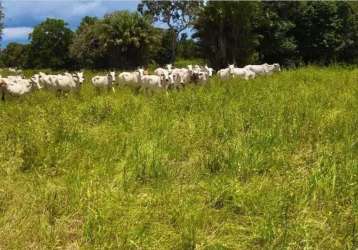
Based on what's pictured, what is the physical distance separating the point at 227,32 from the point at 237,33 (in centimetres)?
89

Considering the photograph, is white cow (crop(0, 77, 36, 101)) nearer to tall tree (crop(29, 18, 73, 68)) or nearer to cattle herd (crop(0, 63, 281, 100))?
cattle herd (crop(0, 63, 281, 100))

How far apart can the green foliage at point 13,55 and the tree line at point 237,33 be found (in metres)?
47.1

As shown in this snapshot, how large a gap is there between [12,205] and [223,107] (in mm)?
5832

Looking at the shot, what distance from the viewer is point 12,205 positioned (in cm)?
618

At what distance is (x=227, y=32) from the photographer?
40594mm

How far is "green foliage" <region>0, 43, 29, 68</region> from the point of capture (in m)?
101

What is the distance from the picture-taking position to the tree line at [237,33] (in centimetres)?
4031

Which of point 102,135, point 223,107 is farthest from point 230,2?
point 102,135

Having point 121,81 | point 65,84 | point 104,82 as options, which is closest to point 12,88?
point 65,84

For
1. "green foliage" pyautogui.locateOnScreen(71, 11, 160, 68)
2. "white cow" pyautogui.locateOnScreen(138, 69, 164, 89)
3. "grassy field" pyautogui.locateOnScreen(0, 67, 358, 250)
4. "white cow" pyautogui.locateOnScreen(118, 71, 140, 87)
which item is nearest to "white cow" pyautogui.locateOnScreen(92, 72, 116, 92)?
"white cow" pyautogui.locateOnScreen(118, 71, 140, 87)

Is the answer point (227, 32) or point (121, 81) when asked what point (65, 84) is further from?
point (227, 32)

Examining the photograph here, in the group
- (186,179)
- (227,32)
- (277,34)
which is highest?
(227,32)

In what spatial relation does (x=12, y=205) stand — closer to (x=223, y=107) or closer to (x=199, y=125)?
(x=199, y=125)

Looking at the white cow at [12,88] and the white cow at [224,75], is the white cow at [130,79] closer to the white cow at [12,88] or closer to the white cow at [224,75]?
the white cow at [12,88]
